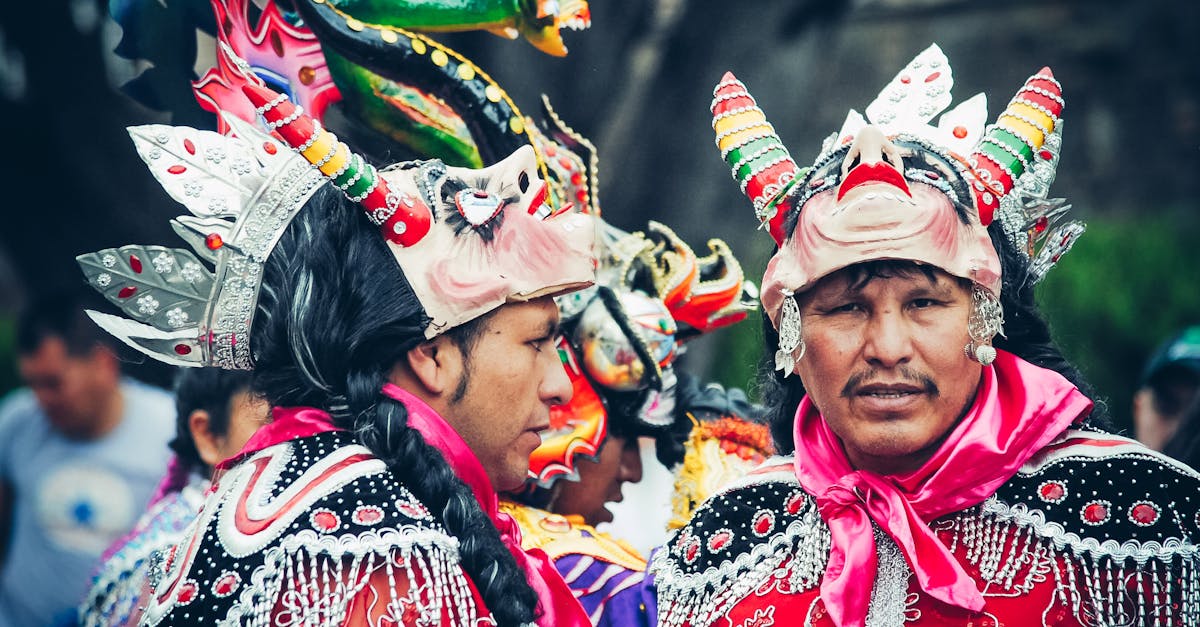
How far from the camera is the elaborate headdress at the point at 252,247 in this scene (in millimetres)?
2561

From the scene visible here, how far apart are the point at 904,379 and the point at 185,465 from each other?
263 centimetres

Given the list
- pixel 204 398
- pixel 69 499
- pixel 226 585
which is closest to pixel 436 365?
pixel 226 585

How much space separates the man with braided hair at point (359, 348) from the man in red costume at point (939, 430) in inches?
17.9

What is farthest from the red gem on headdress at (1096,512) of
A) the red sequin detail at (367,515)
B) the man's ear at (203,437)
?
the man's ear at (203,437)

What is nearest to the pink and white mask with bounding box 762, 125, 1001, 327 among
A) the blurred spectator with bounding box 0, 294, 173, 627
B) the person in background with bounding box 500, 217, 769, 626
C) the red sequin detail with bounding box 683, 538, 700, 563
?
the red sequin detail with bounding box 683, 538, 700, 563

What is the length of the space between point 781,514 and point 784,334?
1.39ft

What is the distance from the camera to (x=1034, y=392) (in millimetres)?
2564

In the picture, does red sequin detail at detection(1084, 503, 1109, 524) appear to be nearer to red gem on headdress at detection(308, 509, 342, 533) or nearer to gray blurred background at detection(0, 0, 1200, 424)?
red gem on headdress at detection(308, 509, 342, 533)

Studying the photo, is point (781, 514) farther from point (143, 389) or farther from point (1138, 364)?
point (1138, 364)

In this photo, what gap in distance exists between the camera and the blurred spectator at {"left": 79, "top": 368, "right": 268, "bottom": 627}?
3895 millimetres

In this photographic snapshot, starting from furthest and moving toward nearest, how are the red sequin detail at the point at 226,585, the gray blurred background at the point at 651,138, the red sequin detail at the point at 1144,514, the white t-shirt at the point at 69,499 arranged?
1. the gray blurred background at the point at 651,138
2. the white t-shirt at the point at 69,499
3. the red sequin detail at the point at 1144,514
4. the red sequin detail at the point at 226,585

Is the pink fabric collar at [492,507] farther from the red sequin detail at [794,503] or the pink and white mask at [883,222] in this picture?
the pink and white mask at [883,222]

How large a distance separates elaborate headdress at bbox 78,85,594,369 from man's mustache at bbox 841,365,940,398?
2.06 feet

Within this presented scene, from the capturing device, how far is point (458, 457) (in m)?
2.57
